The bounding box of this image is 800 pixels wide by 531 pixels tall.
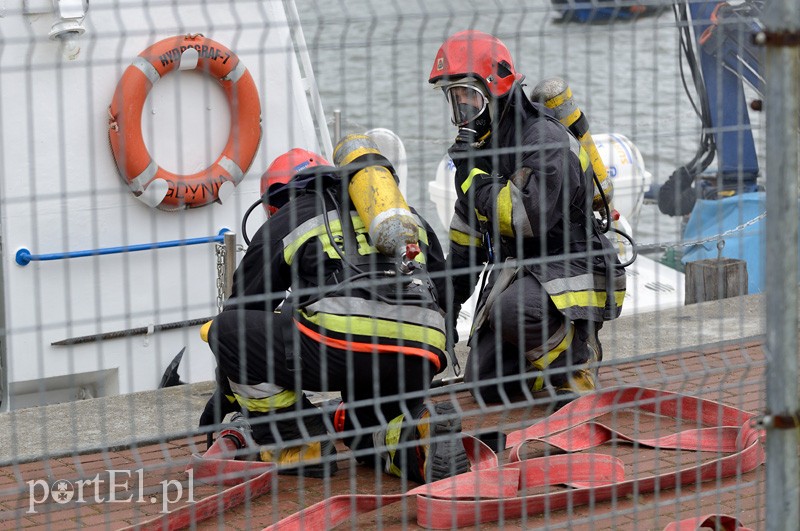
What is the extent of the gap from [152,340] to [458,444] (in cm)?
227

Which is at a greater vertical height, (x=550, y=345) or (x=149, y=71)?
(x=149, y=71)

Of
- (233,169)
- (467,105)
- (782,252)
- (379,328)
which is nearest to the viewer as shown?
(782,252)

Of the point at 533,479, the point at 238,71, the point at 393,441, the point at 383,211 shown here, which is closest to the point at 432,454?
the point at 393,441

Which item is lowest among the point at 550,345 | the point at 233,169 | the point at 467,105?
the point at 550,345

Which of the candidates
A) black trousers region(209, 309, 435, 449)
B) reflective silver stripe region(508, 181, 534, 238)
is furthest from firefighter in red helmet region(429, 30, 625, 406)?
black trousers region(209, 309, 435, 449)

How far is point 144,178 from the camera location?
483 cm

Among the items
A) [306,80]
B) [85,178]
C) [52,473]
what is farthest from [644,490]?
[306,80]

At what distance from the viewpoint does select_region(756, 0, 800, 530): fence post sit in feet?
9.30

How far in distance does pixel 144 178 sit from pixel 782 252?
8.92 ft

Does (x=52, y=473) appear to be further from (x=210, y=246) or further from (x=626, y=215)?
(x=626, y=215)

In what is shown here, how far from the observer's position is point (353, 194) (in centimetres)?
391

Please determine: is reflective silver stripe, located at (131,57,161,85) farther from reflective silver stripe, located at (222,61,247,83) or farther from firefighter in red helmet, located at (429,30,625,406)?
firefighter in red helmet, located at (429,30,625,406)

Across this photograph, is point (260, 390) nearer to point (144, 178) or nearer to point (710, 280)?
point (144, 178)

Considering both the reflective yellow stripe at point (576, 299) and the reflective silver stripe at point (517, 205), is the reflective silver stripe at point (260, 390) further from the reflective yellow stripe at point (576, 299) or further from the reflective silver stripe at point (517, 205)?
the reflective yellow stripe at point (576, 299)
